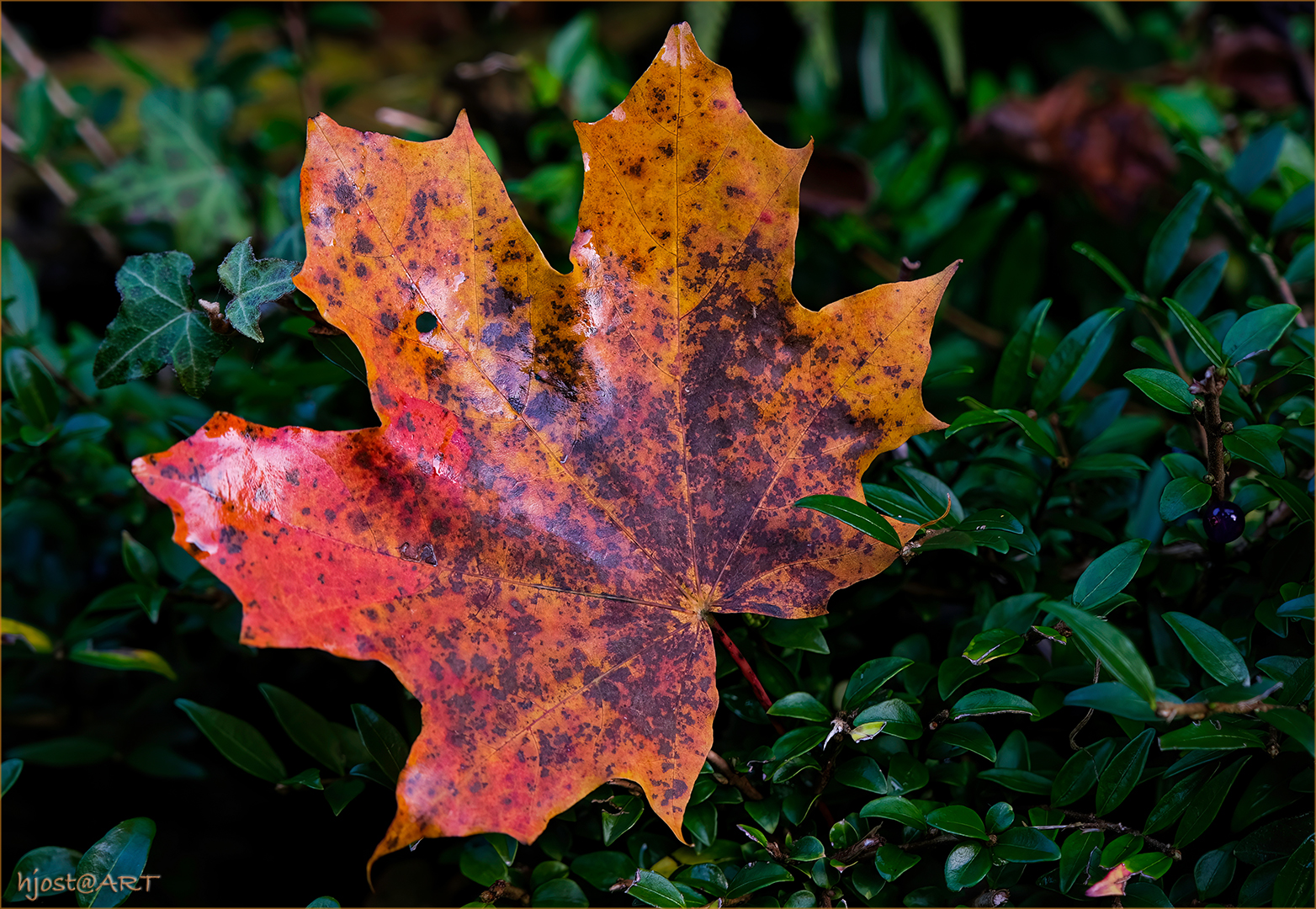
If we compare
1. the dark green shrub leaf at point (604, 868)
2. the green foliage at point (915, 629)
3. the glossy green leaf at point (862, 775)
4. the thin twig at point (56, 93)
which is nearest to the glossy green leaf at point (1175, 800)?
the green foliage at point (915, 629)

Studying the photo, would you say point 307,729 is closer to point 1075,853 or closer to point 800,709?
point 800,709

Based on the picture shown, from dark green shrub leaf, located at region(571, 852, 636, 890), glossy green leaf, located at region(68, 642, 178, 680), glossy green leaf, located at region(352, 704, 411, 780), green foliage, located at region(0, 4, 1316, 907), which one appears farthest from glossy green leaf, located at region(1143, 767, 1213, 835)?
glossy green leaf, located at region(68, 642, 178, 680)

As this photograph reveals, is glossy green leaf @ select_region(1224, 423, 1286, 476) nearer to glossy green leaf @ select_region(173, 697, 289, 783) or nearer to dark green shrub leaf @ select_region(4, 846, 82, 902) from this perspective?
glossy green leaf @ select_region(173, 697, 289, 783)

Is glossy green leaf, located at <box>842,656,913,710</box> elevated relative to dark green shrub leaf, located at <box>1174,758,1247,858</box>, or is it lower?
elevated

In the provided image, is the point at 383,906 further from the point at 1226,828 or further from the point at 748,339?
the point at 1226,828

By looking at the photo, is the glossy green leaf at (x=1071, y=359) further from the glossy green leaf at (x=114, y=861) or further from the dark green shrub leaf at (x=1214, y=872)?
the glossy green leaf at (x=114, y=861)

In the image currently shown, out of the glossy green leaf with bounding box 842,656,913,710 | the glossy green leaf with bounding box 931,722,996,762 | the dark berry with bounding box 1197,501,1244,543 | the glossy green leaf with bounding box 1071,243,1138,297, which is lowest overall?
the glossy green leaf with bounding box 931,722,996,762

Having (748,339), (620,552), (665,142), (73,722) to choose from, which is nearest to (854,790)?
(620,552)
